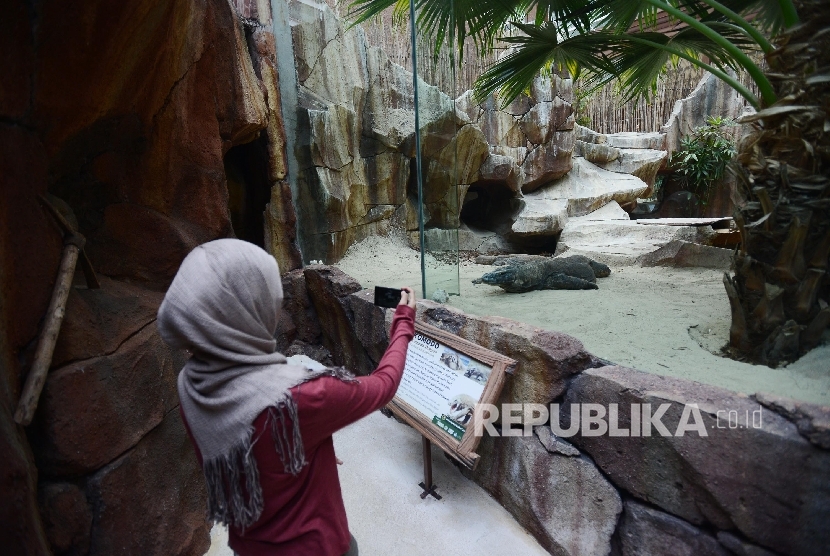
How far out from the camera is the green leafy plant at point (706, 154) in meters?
9.72

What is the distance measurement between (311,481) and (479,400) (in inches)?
44.4

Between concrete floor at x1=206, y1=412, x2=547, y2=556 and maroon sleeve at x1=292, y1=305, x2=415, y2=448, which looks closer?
maroon sleeve at x1=292, y1=305, x2=415, y2=448

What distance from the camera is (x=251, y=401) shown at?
943 millimetres

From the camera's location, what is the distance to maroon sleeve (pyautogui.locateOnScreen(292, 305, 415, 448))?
99cm

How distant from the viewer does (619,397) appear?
1.67 meters

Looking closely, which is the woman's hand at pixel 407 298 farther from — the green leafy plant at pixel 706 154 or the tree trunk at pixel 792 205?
the green leafy plant at pixel 706 154

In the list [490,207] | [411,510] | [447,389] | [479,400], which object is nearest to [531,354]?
[479,400]

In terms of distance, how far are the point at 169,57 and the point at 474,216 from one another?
707 centimetres

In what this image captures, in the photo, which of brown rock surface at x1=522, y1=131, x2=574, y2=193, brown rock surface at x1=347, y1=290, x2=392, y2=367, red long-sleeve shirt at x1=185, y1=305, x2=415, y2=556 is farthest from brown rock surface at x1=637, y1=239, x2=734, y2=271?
brown rock surface at x1=522, y1=131, x2=574, y2=193

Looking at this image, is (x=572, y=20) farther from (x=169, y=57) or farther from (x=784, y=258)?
(x=169, y=57)

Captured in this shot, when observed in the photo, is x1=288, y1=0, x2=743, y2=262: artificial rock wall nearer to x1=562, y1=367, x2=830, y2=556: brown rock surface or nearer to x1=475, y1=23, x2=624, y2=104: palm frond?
x1=475, y1=23, x2=624, y2=104: palm frond

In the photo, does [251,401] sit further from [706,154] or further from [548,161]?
[706,154]

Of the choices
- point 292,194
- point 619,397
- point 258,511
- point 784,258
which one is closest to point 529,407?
point 619,397

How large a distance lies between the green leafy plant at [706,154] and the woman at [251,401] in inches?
452
